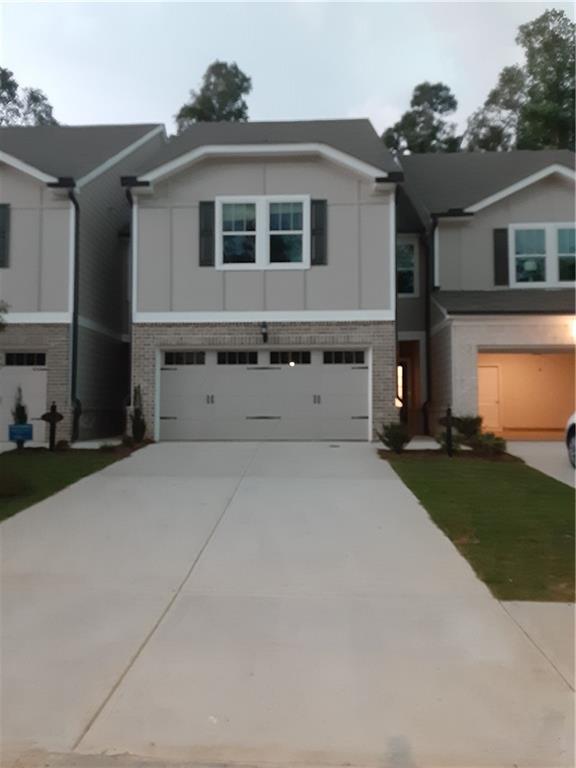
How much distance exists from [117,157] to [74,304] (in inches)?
197

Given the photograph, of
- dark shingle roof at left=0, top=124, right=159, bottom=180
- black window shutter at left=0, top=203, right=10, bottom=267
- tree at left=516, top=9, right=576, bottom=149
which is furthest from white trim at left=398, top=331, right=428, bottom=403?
tree at left=516, top=9, right=576, bottom=149

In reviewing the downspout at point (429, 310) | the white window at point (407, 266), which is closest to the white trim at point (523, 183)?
the downspout at point (429, 310)

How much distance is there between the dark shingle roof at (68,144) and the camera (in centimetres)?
1742

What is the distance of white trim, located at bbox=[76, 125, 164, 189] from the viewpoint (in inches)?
661

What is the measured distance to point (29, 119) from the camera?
21078 millimetres

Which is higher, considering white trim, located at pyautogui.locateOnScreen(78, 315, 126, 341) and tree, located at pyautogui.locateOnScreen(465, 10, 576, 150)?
tree, located at pyautogui.locateOnScreen(465, 10, 576, 150)

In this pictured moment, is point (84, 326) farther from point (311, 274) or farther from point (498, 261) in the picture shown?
point (498, 261)

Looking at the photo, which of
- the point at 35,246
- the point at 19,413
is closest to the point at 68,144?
the point at 35,246

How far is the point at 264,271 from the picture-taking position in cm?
1598

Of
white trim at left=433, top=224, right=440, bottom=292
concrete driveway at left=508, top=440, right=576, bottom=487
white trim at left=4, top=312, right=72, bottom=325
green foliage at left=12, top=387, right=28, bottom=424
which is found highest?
white trim at left=433, top=224, right=440, bottom=292

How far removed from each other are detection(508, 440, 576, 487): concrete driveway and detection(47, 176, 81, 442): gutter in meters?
9.51

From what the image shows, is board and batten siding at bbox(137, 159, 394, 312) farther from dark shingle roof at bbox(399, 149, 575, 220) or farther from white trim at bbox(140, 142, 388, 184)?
dark shingle roof at bbox(399, 149, 575, 220)

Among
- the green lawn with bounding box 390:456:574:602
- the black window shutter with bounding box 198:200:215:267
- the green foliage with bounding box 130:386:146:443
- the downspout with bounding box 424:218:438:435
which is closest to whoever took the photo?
the green lawn with bounding box 390:456:574:602

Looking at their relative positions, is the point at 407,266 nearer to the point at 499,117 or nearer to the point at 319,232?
the point at 319,232
